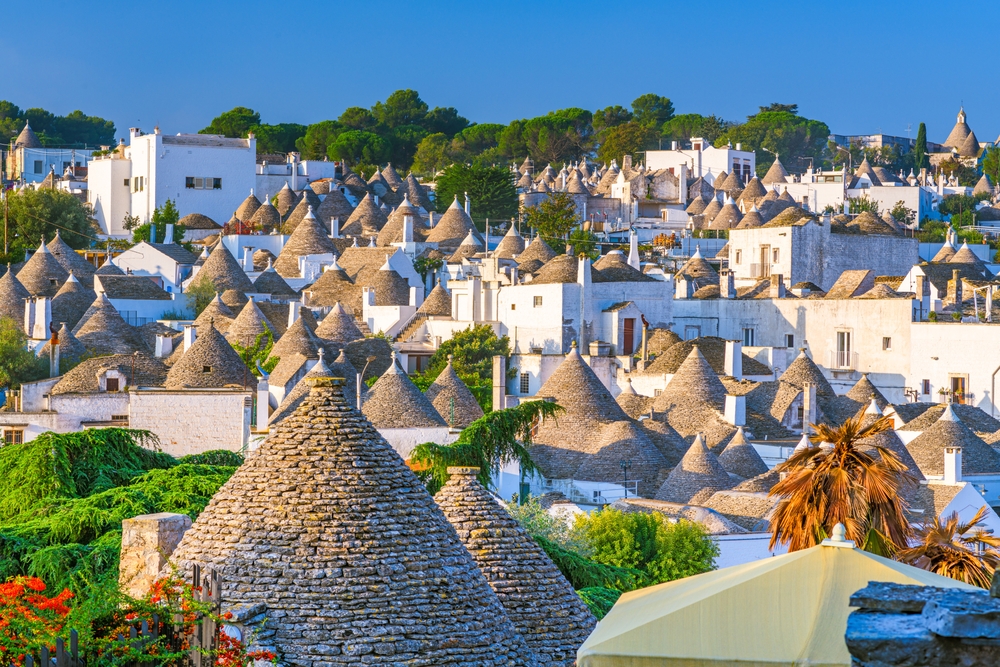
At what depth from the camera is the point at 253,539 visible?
11.3 meters

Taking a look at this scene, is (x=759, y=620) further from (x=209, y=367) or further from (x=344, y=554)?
(x=209, y=367)

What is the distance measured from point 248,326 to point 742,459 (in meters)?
18.0

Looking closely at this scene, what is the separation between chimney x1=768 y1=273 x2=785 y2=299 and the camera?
194 feet

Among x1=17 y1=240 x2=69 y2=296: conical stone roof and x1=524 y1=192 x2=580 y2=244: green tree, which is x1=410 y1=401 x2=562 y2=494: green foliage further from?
x1=524 y1=192 x2=580 y2=244: green tree

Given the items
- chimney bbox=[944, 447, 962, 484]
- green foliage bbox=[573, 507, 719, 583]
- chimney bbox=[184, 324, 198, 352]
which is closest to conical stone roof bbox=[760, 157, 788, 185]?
chimney bbox=[184, 324, 198, 352]

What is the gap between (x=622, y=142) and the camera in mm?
116562

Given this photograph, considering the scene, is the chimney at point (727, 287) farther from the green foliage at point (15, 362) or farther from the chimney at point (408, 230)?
the green foliage at point (15, 362)

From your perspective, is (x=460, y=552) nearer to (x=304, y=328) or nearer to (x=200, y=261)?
(x=304, y=328)

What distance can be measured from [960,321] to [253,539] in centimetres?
4500

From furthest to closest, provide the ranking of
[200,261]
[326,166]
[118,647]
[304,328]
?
1. [326,166]
2. [200,261]
3. [304,328]
4. [118,647]

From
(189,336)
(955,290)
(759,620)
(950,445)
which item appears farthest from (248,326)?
(759,620)

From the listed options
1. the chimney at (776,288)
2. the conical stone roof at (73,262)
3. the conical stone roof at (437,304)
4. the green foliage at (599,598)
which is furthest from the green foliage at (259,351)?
the green foliage at (599,598)

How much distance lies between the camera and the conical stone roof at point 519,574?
43.2ft

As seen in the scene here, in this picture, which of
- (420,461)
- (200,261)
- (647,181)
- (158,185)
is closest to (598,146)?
(647,181)
